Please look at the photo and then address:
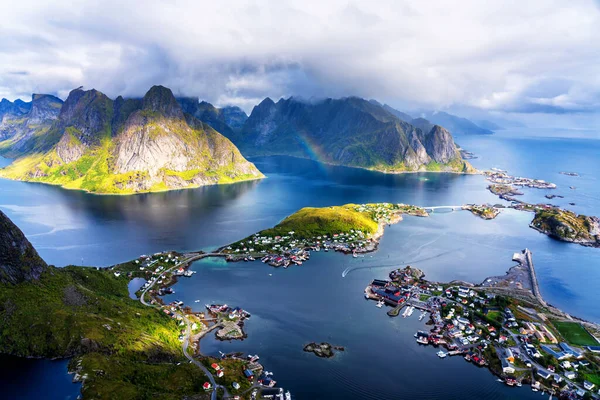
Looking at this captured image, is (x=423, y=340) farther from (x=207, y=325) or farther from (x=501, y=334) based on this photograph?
(x=207, y=325)

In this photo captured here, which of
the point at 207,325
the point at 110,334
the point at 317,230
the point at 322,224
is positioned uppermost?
the point at 322,224

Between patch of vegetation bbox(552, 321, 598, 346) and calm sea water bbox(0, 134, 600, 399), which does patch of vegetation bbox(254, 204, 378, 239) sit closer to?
calm sea water bbox(0, 134, 600, 399)

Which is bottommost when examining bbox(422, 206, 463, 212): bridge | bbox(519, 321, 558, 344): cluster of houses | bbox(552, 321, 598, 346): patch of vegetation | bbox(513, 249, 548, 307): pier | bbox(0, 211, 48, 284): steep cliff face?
bbox(552, 321, 598, 346): patch of vegetation

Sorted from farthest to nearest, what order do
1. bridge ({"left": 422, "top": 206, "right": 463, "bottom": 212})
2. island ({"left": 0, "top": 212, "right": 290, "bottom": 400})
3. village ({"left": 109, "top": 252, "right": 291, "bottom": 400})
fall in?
bridge ({"left": 422, "top": 206, "right": 463, "bottom": 212}) < village ({"left": 109, "top": 252, "right": 291, "bottom": 400}) < island ({"left": 0, "top": 212, "right": 290, "bottom": 400})

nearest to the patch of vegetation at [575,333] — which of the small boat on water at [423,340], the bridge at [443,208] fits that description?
the small boat on water at [423,340]

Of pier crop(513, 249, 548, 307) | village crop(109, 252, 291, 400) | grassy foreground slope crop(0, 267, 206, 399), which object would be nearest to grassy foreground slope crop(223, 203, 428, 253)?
village crop(109, 252, 291, 400)

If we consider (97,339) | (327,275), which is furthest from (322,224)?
(97,339)

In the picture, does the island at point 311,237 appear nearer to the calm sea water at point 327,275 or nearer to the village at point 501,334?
the calm sea water at point 327,275
